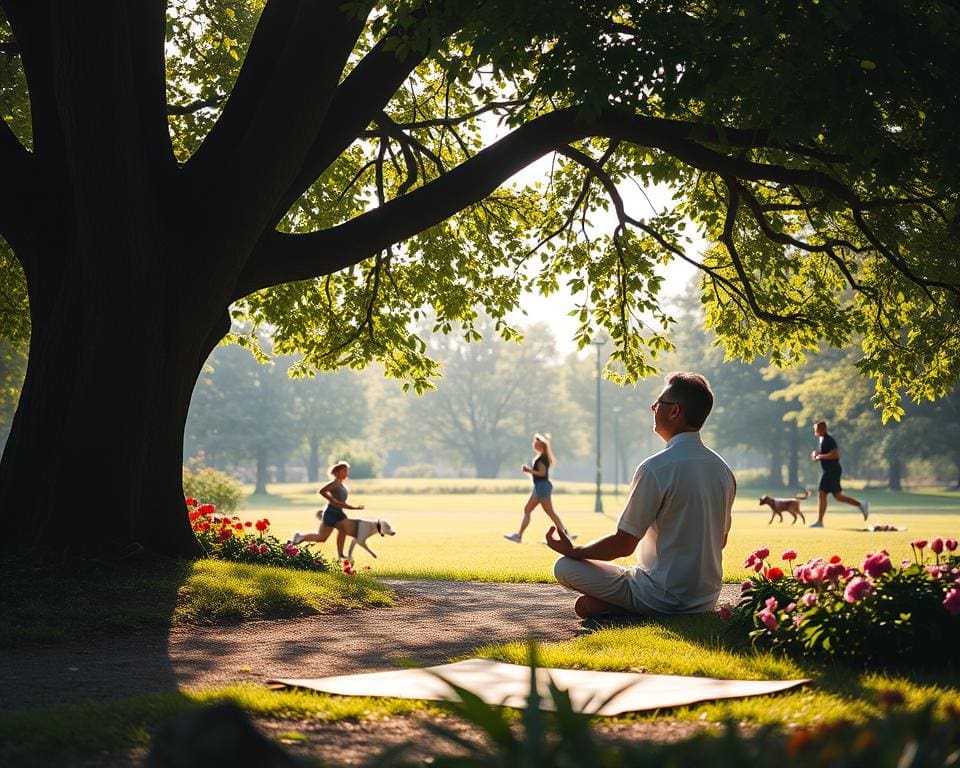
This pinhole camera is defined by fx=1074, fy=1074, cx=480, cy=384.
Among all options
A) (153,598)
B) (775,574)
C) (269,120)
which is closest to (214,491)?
(153,598)

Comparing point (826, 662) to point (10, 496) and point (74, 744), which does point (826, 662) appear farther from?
point (10, 496)

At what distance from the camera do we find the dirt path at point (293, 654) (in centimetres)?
552

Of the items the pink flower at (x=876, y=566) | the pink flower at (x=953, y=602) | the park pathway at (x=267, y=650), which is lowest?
the park pathway at (x=267, y=650)

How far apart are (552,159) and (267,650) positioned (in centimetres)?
985

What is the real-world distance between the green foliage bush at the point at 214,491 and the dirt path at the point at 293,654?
23.0m

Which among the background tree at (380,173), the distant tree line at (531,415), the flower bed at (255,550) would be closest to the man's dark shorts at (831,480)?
the background tree at (380,173)

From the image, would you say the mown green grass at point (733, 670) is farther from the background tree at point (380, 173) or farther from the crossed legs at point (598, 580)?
the background tree at point (380, 173)

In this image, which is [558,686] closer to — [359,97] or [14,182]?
[359,97]

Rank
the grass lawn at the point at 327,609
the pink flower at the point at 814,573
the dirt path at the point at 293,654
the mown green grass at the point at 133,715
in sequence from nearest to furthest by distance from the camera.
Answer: the mown green grass at the point at 133,715
the grass lawn at the point at 327,609
the dirt path at the point at 293,654
the pink flower at the point at 814,573

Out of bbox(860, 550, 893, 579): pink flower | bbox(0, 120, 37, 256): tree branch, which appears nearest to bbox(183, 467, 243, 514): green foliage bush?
bbox(0, 120, 37, 256): tree branch

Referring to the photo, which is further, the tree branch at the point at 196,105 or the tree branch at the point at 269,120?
the tree branch at the point at 196,105

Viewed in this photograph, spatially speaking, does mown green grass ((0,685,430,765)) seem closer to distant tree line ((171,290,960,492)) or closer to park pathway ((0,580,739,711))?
park pathway ((0,580,739,711))

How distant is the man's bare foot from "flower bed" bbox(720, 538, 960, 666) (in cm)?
173

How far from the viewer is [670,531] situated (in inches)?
298
